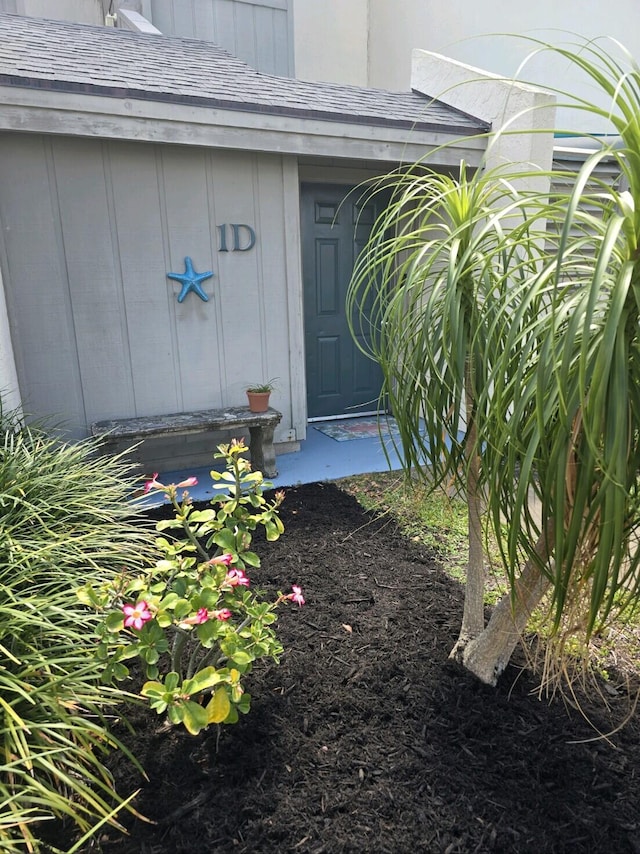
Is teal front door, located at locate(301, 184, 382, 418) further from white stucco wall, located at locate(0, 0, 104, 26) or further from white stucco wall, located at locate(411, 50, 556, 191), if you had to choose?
white stucco wall, located at locate(0, 0, 104, 26)

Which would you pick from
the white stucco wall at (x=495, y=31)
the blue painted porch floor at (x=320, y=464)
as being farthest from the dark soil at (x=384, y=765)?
the white stucco wall at (x=495, y=31)

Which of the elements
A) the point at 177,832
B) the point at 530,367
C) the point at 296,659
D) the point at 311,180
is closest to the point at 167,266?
the point at 311,180

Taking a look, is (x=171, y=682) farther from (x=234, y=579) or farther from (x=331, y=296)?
(x=331, y=296)

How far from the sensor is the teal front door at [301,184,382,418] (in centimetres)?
500

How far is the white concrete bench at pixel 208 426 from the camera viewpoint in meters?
3.64

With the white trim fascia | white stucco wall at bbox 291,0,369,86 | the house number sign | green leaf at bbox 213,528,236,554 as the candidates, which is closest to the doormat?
the house number sign

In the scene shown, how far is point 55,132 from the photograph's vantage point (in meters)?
3.17

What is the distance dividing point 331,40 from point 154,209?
200 inches

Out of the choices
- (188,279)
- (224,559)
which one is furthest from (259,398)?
(224,559)

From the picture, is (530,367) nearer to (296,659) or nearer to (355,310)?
(296,659)

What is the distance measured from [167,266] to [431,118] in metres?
2.26

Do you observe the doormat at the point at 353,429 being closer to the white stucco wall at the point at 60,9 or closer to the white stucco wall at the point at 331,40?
the white stucco wall at the point at 331,40

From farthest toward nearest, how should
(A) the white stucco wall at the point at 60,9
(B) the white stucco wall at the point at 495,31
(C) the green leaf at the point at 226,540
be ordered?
(A) the white stucco wall at the point at 60,9
(B) the white stucco wall at the point at 495,31
(C) the green leaf at the point at 226,540

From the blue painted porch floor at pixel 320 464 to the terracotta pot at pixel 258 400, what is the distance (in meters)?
0.51
